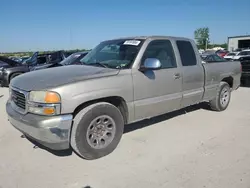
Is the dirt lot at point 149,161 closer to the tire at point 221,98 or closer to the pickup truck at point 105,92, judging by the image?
the pickup truck at point 105,92

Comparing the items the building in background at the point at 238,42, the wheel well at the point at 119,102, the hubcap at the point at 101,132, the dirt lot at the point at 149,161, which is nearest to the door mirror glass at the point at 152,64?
the wheel well at the point at 119,102

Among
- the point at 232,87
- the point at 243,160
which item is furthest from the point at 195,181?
the point at 232,87

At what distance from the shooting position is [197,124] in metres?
5.64

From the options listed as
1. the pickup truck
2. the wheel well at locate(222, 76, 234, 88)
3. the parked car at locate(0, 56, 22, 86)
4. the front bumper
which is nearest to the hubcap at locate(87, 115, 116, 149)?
the pickup truck

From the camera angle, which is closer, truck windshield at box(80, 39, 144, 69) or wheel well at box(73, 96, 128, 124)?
wheel well at box(73, 96, 128, 124)

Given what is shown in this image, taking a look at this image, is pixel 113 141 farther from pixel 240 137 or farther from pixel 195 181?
pixel 240 137

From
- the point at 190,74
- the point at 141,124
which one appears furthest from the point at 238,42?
the point at 141,124

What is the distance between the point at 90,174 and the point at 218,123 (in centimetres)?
336

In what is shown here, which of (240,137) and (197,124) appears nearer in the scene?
(240,137)

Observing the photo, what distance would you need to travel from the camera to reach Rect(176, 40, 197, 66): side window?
5.29 m

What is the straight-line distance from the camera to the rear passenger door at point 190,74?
17.2 ft

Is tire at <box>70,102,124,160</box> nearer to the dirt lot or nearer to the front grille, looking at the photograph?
the dirt lot

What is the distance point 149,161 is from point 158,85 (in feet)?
4.63

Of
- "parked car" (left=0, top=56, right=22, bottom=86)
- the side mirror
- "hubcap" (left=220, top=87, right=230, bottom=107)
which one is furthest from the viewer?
"parked car" (left=0, top=56, right=22, bottom=86)
